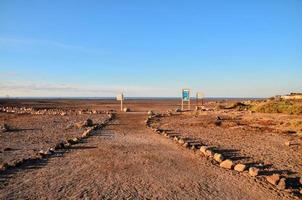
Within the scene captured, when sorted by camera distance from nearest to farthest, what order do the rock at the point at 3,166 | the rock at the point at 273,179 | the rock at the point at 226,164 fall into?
1. the rock at the point at 273,179
2. the rock at the point at 3,166
3. the rock at the point at 226,164

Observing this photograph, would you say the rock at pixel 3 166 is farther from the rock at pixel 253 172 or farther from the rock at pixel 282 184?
the rock at pixel 282 184

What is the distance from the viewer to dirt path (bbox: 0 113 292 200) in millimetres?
9359

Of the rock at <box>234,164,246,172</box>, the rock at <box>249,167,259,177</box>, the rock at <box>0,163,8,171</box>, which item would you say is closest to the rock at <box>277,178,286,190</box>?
the rock at <box>249,167,259,177</box>

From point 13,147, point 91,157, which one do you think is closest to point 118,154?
point 91,157

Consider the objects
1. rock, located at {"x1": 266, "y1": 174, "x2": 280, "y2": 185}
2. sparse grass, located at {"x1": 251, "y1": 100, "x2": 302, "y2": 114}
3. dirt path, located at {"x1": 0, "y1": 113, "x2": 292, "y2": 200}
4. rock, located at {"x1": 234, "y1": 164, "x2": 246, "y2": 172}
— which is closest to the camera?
dirt path, located at {"x1": 0, "y1": 113, "x2": 292, "y2": 200}

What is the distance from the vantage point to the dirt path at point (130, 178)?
368 inches

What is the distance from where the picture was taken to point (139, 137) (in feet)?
65.1

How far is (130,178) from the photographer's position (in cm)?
1090

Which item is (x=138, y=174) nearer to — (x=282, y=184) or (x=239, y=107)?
(x=282, y=184)

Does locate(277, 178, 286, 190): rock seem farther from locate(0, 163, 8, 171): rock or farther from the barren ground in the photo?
locate(0, 163, 8, 171): rock

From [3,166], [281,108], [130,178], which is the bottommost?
[130,178]

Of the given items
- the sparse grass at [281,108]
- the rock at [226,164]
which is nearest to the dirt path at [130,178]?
the rock at [226,164]

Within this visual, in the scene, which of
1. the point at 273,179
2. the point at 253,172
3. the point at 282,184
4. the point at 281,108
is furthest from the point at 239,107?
the point at 282,184

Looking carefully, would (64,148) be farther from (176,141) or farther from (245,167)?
(245,167)
